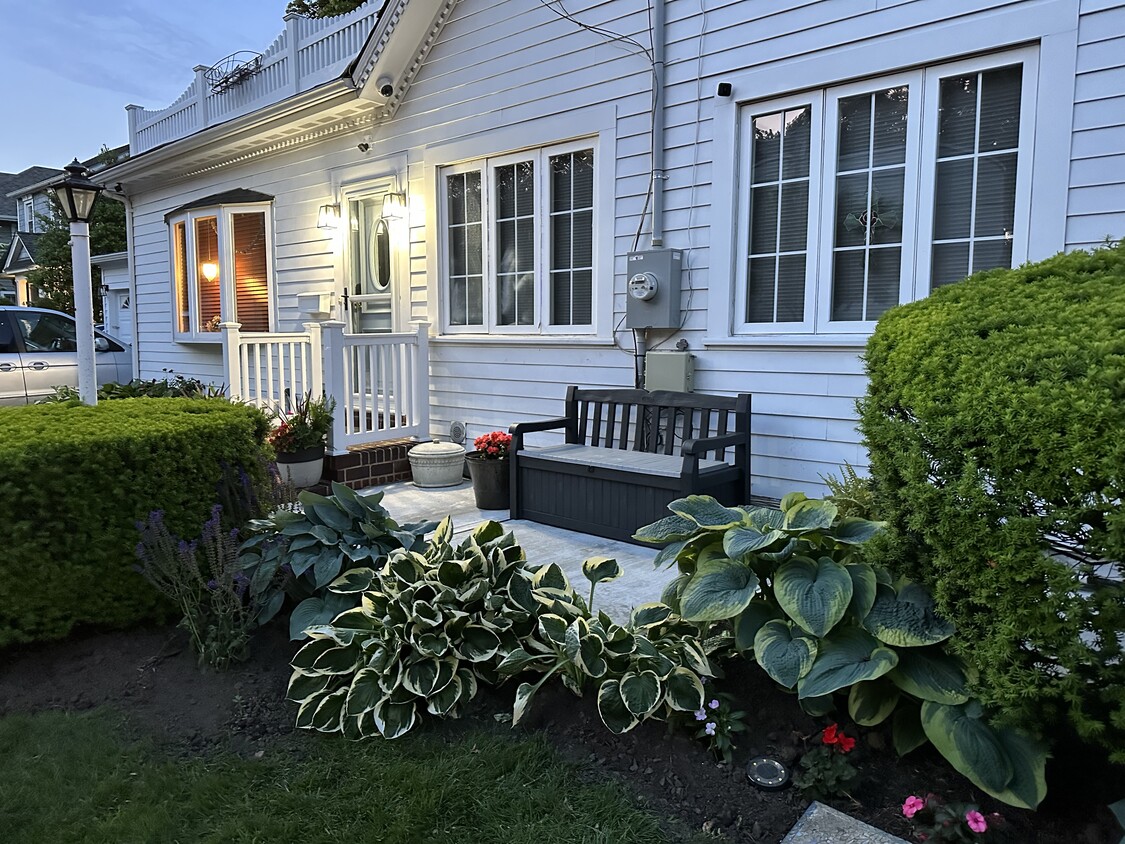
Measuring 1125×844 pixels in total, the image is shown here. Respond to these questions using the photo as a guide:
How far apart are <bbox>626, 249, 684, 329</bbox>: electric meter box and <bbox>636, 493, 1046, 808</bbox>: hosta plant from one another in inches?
108

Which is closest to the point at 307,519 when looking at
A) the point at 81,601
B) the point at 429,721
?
the point at 81,601

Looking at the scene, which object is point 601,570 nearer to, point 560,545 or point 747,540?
point 747,540

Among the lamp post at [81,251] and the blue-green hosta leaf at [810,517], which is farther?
the lamp post at [81,251]

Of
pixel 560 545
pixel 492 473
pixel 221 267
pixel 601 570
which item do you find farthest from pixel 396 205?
pixel 601 570

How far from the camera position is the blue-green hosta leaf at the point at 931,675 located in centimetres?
191

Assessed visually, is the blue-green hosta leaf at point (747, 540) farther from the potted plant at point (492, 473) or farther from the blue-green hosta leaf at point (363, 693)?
the potted plant at point (492, 473)

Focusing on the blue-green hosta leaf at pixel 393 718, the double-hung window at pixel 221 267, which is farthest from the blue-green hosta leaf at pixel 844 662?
the double-hung window at pixel 221 267

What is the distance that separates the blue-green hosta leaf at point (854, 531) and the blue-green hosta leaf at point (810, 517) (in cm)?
4

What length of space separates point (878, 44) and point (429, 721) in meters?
4.09

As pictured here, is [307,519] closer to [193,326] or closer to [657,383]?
[657,383]

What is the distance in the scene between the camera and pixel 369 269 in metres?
7.64

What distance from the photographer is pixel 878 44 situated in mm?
4246

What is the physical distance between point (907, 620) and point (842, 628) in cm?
18

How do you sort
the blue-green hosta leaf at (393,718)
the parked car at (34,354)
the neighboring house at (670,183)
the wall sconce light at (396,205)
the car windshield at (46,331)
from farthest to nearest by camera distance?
the car windshield at (46,331)
the parked car at (34,354)
the wall sconce light at (396,205)
the neighboring house at (670,183)
the blue-green hosta leaf at (393,718)
